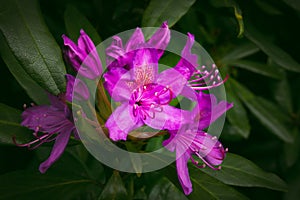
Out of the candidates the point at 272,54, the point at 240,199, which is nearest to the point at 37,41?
the point at 240,199

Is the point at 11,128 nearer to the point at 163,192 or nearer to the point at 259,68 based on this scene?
the point at 163,192

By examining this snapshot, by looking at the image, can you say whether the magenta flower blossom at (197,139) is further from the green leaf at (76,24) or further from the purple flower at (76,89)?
the green leaf at (76,24)

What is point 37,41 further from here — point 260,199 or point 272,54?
point 260,199

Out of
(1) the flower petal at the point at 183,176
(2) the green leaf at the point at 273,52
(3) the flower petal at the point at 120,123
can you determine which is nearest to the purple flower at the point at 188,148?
(1) the flower petal at the point at 183,176

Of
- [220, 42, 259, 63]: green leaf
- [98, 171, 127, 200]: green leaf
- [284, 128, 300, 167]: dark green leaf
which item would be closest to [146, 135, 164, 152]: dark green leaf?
[98, 171, 127, 200]: green leaf

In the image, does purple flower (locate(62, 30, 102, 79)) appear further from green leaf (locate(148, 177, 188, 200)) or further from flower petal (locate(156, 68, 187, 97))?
green leaf (locate(148, 177, 188, 200))

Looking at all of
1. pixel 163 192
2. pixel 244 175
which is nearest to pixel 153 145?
pixel 163 192
